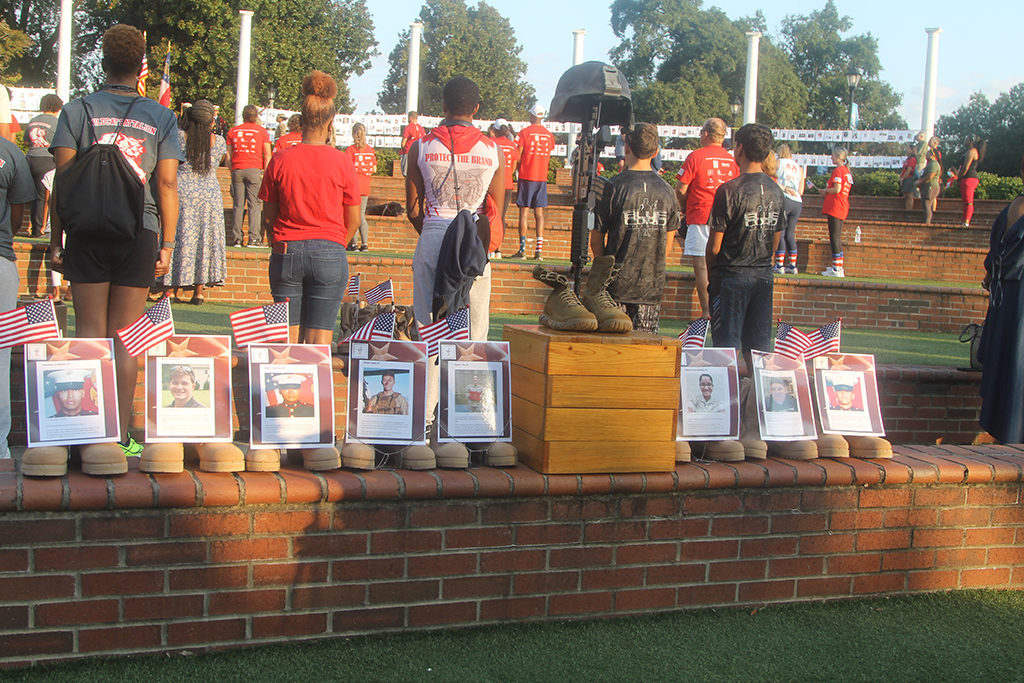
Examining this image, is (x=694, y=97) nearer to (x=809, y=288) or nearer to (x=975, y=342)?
(x=809, y=288)

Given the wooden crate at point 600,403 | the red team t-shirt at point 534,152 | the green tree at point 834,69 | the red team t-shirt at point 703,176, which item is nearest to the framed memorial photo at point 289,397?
the wooden crate at point 600,403

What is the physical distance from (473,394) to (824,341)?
1457 millimetres

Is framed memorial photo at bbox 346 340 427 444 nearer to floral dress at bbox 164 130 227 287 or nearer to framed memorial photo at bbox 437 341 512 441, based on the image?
framed memorial photo at bbox 437 341 512 441

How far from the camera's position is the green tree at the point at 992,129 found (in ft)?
109

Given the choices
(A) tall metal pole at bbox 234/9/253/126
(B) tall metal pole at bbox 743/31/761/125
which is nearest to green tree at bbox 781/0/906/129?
(B) tall metal pole at bbox 743/31/761/125

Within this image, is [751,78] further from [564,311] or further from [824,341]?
[564,311]

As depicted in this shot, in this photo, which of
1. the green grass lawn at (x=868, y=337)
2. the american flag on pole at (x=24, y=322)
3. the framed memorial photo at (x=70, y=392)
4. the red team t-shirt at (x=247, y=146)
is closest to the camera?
the framed memorial photo at (x=70, y=392)

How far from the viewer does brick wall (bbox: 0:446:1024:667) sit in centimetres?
240

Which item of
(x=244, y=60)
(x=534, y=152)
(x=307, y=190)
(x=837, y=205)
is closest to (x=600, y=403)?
(x=307, y=190)

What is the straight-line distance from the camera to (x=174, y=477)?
256 cm

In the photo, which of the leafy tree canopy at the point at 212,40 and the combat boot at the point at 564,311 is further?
the leafy tree canopy at the point at 212,40

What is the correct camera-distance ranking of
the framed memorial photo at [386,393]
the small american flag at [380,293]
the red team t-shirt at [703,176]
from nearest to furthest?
the framed memorial photo at [386,393] < the small american flag at [380,293] < the red team t-shirt at [703,176]

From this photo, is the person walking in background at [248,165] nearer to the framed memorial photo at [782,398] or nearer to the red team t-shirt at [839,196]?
the red team t-shirt at [839,196]

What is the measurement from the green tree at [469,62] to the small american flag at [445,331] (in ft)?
147
